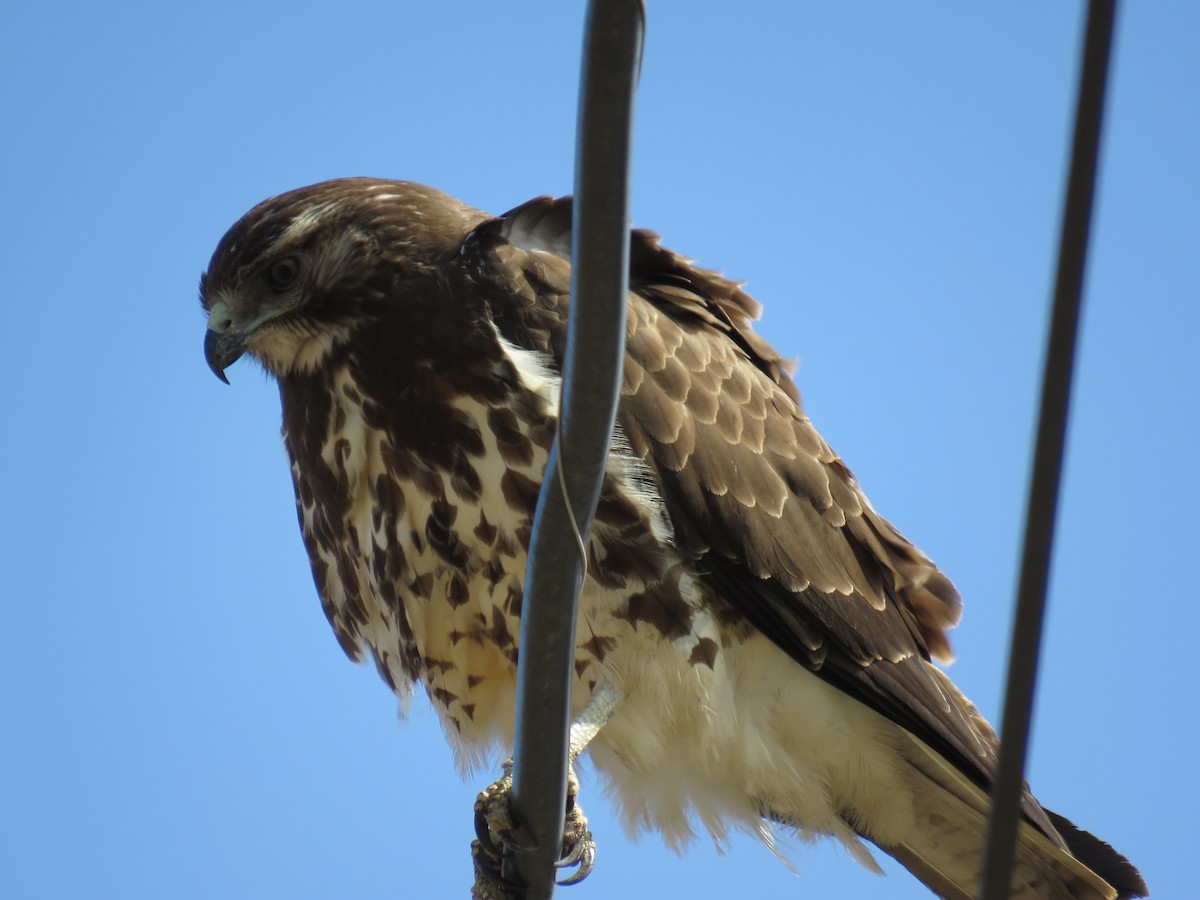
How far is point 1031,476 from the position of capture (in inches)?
72.0

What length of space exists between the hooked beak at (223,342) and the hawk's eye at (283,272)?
0.62 feet

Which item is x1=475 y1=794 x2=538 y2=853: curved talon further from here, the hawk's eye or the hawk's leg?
the hawk's eye

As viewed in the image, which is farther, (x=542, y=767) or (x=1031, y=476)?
(x=542, y=767)

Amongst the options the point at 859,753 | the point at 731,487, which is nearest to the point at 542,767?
the point at 731,487

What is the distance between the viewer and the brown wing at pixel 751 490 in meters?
4.42

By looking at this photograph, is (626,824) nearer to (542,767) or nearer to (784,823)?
(784,823)

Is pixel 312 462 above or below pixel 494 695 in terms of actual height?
above

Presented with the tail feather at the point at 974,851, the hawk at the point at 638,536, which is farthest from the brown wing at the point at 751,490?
the tail feather at the point at 974,851

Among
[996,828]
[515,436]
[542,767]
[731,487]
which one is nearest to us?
[996,828]

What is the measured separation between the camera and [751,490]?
460 cm

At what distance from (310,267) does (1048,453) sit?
11.2 ft

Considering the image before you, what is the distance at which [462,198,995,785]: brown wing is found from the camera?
4418 millimetres

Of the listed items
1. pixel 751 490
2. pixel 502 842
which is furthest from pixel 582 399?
pixel 751 490

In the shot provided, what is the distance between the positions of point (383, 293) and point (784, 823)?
7.54 ft
